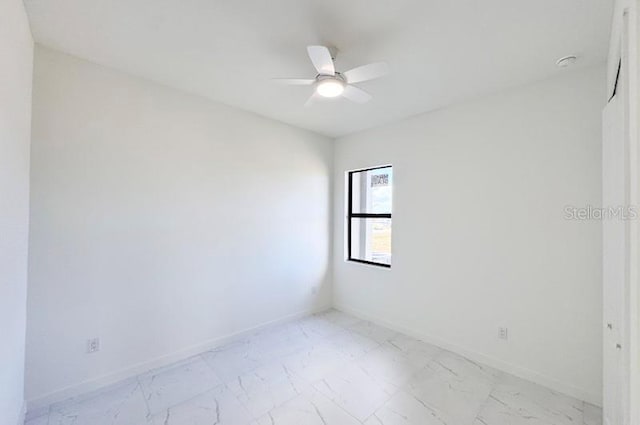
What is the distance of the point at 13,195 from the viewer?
1.48 metres

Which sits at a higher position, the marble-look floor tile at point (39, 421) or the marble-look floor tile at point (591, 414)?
the marble-look floor tile at point (591, 414)

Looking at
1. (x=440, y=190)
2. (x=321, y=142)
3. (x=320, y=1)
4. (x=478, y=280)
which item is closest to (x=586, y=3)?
(x=320, y=1)

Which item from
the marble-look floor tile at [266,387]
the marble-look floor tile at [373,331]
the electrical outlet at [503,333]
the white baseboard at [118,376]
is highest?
the electrical outlet at [503,333]

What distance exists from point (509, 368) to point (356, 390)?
1.45 m

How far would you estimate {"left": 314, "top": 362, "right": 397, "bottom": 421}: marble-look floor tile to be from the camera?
198 centimetres

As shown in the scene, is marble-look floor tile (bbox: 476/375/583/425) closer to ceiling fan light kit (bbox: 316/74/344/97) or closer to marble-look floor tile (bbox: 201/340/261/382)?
marble-look floor tile (bbox: 201/340/261/382)

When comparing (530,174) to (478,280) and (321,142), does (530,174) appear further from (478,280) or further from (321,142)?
(321,142)

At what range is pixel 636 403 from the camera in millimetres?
822

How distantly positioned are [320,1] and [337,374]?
2.79 meters

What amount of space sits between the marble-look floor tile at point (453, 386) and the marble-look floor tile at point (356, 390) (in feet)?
0.81

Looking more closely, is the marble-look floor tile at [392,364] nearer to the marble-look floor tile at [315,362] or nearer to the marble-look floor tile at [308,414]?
the marble-look floor tile at [315,362]

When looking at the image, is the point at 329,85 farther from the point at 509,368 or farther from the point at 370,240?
the point at 509,368

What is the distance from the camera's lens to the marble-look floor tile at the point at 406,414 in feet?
6.01

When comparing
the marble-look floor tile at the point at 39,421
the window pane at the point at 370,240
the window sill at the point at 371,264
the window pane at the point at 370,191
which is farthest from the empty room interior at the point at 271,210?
the window pane at the point at 370,191
